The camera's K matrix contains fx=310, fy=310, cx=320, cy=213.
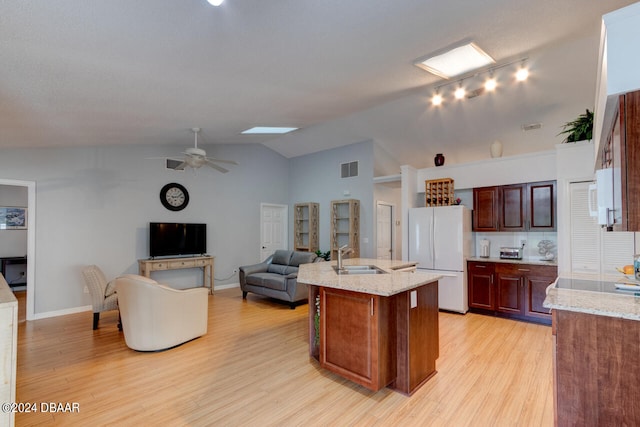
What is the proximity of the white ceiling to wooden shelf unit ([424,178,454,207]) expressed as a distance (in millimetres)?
1264

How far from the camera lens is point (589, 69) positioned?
3846 mm

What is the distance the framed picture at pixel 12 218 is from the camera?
6.45 meters

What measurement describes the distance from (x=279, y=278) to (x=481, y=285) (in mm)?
3218

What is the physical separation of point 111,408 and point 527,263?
501 cm

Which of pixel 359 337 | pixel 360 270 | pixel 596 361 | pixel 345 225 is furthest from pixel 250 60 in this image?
pixel 345 225

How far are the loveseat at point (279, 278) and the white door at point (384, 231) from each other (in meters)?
1.75

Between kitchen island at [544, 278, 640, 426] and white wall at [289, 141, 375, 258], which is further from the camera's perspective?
white wall at [289, 141, 375, 258]

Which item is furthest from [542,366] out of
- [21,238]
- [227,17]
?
[21,238]

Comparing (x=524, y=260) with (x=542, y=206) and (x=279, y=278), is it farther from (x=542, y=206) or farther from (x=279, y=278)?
(x=279, y=278)

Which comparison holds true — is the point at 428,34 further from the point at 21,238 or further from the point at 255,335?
the point at 21,238

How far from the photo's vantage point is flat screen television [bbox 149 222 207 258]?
5656 mm

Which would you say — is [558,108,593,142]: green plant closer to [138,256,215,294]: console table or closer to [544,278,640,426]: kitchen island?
[544,278,640,426]: kitchen island

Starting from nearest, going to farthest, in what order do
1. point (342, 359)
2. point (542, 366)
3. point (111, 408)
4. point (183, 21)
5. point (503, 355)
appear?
1. point (183, 21)
2. point (111, 408)
3. point (342, 359)
4. point (542, 366)
5. point (503, 355)

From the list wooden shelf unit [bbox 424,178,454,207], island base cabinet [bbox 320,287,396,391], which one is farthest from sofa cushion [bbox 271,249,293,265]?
island base cabinet [bbox 320,287,396,391]
